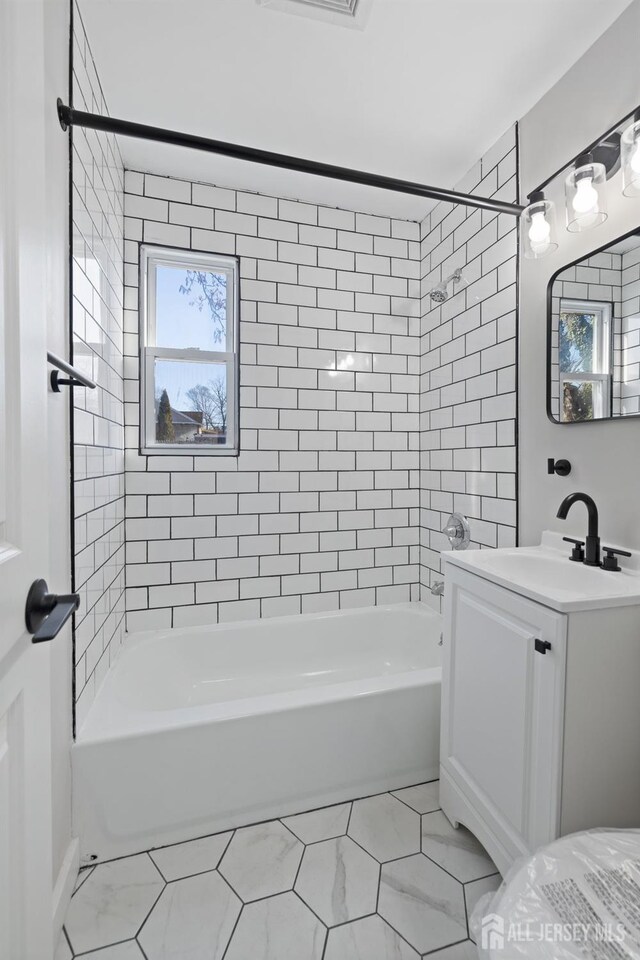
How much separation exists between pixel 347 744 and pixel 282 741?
254 millimetres

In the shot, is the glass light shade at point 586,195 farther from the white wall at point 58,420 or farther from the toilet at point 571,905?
the toilet at point 571,905

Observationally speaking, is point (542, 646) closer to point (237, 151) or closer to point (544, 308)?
point (544, 308)

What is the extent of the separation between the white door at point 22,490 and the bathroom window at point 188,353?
1.63 m

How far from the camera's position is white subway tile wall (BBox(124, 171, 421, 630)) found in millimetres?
2266

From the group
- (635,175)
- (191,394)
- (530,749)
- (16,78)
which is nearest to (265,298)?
(191,394)

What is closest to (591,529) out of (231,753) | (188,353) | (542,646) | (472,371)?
(542,646)

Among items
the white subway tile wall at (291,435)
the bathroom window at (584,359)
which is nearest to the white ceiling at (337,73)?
the white subway tile wall at (291,435)

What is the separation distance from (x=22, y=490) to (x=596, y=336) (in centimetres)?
168

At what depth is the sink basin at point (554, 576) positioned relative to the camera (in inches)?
42.0

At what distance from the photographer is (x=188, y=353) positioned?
2346 mm

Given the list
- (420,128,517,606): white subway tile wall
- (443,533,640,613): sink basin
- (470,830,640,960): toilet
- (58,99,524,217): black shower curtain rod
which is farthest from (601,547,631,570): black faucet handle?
(58,99,524,217): black shower curtain rod

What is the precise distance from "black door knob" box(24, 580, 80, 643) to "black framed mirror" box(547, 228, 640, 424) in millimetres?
1562

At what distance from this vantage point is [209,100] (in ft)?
5.91

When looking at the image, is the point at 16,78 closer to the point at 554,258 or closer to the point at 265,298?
the point at 554,258
